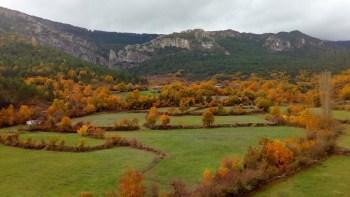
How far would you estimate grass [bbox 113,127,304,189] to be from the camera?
5053 centimetres

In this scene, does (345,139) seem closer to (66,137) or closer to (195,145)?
(195,145)

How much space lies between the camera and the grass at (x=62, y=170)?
149 ft

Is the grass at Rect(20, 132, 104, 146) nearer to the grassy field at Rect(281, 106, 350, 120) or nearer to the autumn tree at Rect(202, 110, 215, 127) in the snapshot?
the autumn tree at Rect(202, 110, 215, 127)

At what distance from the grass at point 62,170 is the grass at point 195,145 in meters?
3.49

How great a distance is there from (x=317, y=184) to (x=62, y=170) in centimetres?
2804

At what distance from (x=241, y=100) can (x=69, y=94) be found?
156ft

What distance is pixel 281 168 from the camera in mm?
48406

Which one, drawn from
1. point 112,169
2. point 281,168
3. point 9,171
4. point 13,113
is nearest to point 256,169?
point 281,168

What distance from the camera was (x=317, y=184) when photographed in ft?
148

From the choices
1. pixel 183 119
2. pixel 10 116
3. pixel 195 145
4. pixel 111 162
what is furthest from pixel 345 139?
pixel 10 116

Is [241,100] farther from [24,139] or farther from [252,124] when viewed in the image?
[24,139]

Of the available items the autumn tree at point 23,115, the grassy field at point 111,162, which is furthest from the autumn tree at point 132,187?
the autumn tree at point 23,115

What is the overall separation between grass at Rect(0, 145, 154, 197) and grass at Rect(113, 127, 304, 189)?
3.49 metres

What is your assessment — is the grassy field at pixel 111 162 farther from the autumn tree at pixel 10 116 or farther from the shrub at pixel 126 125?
the autumn tree at pixel 10 116
